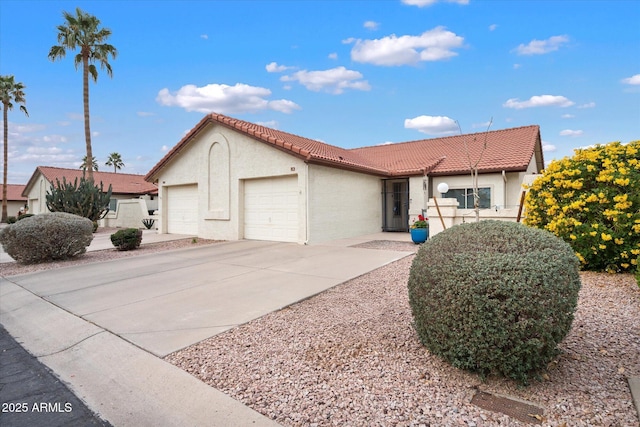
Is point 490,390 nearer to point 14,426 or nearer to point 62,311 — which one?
point 14,426

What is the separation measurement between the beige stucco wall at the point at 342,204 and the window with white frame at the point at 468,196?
3.73 meters

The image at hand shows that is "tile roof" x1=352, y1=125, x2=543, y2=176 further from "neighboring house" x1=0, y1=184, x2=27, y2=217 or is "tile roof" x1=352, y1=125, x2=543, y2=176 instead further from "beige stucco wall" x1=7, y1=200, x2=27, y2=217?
"beige stucco wall" x1=7, y1=200, x2=27, y2=217

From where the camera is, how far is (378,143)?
24438mm

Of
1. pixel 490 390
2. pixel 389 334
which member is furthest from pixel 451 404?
pixel 389 334

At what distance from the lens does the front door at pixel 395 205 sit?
60.8ft

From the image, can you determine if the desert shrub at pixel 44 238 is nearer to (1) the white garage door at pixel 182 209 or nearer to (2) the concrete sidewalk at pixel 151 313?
Result: (2) the concrete sidewalk at pixel 151 313

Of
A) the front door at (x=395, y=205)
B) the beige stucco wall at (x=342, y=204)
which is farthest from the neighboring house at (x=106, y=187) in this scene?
the front door at (x=395, y=205)

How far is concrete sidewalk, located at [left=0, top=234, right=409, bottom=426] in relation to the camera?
315 centimetres

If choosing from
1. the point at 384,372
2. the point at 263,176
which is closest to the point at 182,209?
the point at 263,176

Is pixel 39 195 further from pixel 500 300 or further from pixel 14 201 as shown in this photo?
pixel 500 300

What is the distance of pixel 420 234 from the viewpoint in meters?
12.6

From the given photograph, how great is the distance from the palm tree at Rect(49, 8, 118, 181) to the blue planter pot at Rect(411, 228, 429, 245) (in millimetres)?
22425

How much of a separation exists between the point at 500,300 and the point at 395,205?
16.3 metres

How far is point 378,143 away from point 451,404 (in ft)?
74.5
